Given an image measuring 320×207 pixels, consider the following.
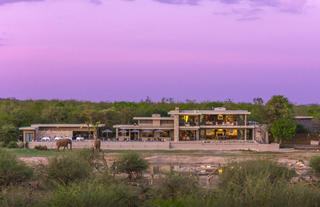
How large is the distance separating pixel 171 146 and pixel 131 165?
769 inches

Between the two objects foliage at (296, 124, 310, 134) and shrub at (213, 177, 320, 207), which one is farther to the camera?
foliage at (296, 124, 310, 134)

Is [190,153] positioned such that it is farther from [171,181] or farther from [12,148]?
[171,181]

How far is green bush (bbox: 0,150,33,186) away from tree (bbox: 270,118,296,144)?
31.5 metres

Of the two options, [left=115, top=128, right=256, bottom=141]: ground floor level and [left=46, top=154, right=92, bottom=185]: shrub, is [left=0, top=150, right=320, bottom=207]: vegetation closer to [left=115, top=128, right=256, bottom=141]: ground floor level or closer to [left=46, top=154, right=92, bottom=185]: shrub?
[left=46, top=154, right=92, bottom=185]: shrub

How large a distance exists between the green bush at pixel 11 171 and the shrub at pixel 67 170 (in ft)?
4.66

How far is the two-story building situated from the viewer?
46250 mm

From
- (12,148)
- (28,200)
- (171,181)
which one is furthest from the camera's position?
(12,148)

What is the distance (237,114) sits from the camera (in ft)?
155

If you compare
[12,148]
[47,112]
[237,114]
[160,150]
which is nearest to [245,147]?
[237,114]

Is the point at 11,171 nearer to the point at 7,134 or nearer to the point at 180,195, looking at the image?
the point at 180,195

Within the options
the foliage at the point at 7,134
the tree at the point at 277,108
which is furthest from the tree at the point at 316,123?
the foliage at the point at 7,134

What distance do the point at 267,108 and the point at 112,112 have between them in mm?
20231

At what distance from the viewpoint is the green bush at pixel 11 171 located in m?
18.3

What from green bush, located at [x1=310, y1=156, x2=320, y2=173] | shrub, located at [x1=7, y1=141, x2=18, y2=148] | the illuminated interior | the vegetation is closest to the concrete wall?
shrub, located at [x1=7, y1=141, x2=18, y2=148]
